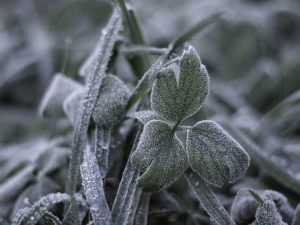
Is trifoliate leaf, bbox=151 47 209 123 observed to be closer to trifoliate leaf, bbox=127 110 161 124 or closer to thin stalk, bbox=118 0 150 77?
trifoliate leaf, bbox=127 110 161 124

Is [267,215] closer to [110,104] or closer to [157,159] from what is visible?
[157,159]

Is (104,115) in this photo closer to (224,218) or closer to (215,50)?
(224,218)

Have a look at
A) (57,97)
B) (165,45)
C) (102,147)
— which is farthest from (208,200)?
(165,45)

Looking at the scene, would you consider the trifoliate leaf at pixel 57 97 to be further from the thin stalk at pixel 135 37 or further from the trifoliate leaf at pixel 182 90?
the trifoliate leaf at pixel 182 90

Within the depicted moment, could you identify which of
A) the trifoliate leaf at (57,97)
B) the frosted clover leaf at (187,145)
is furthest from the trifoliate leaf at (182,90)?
the trifoliate leaf at (57,97)

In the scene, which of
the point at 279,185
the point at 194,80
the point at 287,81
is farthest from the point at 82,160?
the point at 287,81

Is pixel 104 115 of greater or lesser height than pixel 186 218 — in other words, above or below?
above
